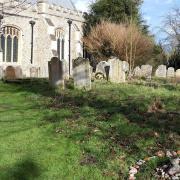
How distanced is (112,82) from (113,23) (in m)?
23.2

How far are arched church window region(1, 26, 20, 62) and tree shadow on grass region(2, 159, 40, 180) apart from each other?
1054 inches

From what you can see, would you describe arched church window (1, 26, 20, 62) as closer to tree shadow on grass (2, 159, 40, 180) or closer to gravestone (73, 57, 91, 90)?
gravestone (73, 57, 91, 90)

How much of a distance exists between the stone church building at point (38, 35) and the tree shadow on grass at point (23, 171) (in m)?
22.2

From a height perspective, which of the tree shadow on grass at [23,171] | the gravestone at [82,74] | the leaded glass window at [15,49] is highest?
the leaded glass window at [15,49]

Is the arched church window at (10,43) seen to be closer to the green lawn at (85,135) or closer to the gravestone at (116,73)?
the gravestone at (116,73)

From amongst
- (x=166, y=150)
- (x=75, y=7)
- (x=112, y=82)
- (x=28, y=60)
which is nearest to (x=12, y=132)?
(x=166, y=150)

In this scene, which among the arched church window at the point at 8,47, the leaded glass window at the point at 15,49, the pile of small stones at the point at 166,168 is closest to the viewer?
the pile of small stones at the point at 166,168

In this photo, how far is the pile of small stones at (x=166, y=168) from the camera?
20.3 feet

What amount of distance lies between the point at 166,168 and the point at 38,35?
31.0m

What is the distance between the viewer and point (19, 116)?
34.1 ft

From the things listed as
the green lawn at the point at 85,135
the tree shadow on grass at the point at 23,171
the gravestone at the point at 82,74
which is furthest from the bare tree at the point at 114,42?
the tree shadow on grass at the point at 23,171

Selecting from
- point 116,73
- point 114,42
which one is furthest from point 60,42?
point 116,73

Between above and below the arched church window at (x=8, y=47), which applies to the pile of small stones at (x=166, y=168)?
below

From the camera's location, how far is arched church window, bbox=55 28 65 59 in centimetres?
3958
